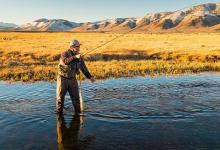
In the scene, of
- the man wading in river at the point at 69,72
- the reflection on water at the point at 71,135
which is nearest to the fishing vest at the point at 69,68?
the man wading in river at the point at 69,72

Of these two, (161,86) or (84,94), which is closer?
(84,94)

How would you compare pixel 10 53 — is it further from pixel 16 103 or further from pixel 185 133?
pixel 185 133

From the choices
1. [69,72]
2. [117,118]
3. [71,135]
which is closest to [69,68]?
[69,72]

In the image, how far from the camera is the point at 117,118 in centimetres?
1234

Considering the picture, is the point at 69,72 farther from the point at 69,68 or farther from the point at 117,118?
the point at 117,118

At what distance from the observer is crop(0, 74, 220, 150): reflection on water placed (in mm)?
9859

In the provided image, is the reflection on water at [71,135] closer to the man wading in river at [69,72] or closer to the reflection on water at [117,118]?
the reflection on water at [117,118]

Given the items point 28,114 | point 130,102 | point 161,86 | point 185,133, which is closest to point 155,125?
point 185,133

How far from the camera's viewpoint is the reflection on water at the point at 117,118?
9859 millimetres

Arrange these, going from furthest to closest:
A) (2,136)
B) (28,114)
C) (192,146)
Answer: (28,114), (2,136), (192,146)

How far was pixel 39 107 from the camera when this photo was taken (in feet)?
46.0

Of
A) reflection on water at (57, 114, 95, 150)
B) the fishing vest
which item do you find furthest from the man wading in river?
reflection on water at (57, 114, 95, 150)

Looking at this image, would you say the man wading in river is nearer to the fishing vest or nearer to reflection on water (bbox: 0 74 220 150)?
the fishing vest

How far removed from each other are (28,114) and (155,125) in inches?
176
